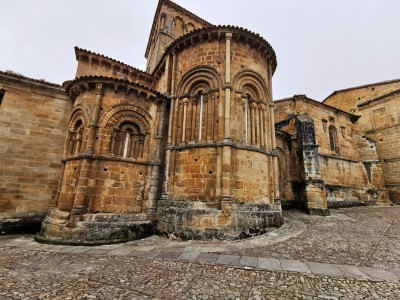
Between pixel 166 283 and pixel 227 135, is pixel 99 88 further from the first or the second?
pixel 166 283

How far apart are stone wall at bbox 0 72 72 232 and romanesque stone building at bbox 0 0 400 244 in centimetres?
4

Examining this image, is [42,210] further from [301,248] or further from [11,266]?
[301,248]

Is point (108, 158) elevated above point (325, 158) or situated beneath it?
situated beneath

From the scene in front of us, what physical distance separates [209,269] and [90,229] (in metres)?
4.58

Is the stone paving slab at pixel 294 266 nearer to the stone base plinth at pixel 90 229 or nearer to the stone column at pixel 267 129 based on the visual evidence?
the stone base plinth at pixel 90 229

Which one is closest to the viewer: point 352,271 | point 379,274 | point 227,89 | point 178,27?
point 379,274

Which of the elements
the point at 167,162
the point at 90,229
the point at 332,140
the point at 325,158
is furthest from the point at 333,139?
the point at 90,229

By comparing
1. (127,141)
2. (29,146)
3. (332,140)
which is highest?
(332,140)

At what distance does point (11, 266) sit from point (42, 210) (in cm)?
479

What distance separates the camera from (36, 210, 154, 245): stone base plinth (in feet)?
Result: 21.7

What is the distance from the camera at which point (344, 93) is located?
23.9 m

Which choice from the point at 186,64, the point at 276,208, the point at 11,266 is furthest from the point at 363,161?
the point at 11,266

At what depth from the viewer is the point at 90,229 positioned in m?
6.73

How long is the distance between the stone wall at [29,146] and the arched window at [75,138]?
Answer: 1.28 meters
